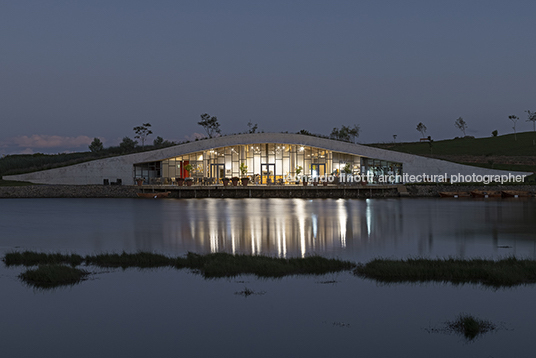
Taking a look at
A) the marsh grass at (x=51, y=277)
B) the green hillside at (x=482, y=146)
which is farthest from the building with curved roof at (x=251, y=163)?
the marsh grass at (x=51, y=277)

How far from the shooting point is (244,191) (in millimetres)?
56844

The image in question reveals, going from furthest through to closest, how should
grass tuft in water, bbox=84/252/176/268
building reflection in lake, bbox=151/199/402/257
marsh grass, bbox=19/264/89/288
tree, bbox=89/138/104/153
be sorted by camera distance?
1. tree, bbox=89/138/104/153
2. building reflection in lake, bbox=151/199/402/257
3. grass tuft in water, bbox=84/252/176/268
4. marsh grass, bbox=19/264/89/288

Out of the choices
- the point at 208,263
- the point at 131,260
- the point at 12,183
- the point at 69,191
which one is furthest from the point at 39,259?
the point at 12,183

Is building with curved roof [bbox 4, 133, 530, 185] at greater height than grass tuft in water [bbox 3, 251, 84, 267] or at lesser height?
greater

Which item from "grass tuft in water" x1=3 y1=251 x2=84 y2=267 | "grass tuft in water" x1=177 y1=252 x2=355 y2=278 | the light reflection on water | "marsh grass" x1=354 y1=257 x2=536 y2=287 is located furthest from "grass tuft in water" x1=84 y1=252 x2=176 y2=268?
"marsh grass" x1=354 y1=257 x2=536 y2=287

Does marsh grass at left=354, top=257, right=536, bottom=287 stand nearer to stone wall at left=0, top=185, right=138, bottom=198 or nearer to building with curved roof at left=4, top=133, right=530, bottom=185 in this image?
building with curved roof at left=4, top=133, right=530, bottom=185

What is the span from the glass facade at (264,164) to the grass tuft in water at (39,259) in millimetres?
46919

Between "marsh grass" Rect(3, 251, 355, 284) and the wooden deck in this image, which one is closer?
"marsh grass" Rect(3, 251, 355, 284)

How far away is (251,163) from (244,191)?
7219 millimetres

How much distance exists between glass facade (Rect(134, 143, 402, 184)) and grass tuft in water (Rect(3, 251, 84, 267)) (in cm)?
4692

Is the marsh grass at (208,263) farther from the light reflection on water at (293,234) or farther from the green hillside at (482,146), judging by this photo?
the green hillside at (482,146)

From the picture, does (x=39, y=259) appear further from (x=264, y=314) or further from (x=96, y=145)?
(x=96, y=145)

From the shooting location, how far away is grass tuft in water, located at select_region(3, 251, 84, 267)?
14.6 metres

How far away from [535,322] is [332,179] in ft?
173
